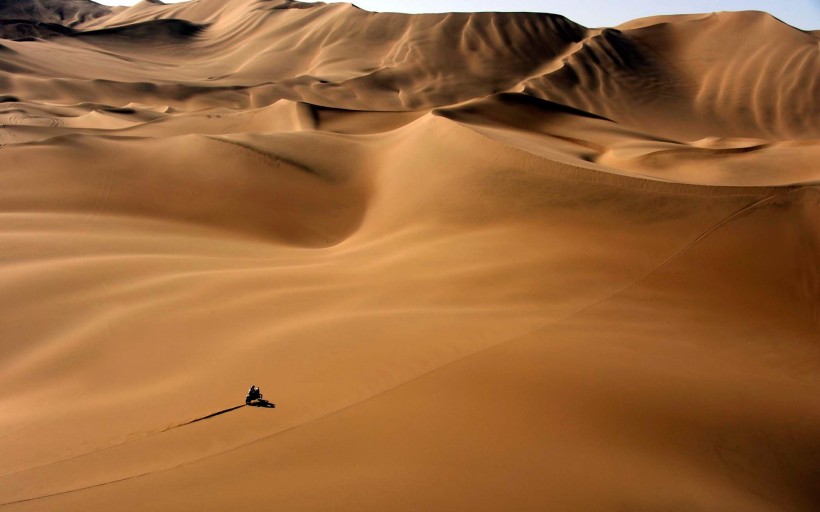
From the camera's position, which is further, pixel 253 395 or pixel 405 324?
pixel 405 324

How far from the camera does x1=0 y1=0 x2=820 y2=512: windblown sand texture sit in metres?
3.49

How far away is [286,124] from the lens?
1691 cm

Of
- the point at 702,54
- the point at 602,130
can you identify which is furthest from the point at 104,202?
the point at 702,54

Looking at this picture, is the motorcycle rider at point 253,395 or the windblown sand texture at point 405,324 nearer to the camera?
the windblown sand texture at point 405,324

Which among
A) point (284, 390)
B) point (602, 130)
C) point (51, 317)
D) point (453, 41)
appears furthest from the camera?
point (453, 41)

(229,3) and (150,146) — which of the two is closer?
(150,146)

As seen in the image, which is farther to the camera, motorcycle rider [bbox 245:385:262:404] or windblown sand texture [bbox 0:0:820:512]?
motorcycle rider [bbox 245:385:262:404]

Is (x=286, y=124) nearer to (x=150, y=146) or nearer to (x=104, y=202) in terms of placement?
(x=150, y=146)

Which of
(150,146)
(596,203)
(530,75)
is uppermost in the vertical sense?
(530,75)

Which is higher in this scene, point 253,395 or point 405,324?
point 405,324

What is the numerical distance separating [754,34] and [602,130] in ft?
65.1

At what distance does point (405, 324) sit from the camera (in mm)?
5262

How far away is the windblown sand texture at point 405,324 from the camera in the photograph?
3.49 meters

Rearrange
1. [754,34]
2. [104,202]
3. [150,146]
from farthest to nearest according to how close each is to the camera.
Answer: [754,34] < [150,146] < [104,202]
